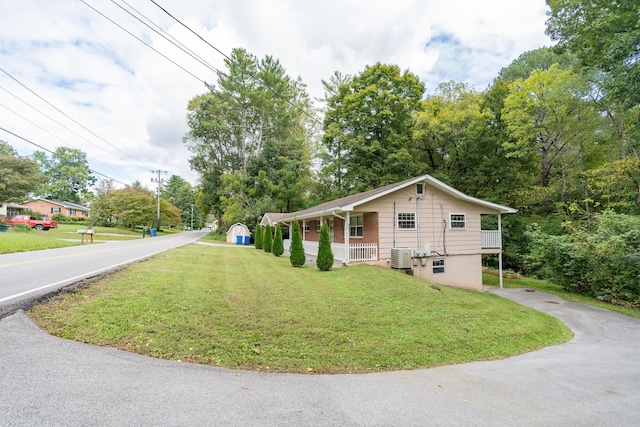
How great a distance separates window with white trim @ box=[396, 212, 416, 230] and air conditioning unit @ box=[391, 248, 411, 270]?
46.4 inches

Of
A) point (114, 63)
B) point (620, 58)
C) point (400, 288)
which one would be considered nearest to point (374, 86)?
point (620, 58)

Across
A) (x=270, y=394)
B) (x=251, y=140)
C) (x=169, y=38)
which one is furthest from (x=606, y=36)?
(x=251, y=140)

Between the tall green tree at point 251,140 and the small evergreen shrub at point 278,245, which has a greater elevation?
the tall green tree at point 251,140

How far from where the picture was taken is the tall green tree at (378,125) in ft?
79.6

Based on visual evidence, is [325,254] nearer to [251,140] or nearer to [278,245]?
[278,245]

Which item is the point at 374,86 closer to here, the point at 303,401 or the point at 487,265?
the point at 487,265

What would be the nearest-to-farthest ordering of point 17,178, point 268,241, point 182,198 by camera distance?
1. point 268,241
2. point 17,178
3. point 182,198

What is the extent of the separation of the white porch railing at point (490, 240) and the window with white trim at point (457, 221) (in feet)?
4.96

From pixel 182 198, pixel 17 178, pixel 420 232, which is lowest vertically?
pixel 420 232

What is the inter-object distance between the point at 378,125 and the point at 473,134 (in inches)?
298

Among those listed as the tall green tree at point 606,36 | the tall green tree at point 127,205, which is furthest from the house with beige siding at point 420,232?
the tall green tree at point 127,205

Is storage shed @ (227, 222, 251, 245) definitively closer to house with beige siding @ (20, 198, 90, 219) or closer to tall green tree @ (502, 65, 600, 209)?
tall green tree @ (502, 65, 600, 209)

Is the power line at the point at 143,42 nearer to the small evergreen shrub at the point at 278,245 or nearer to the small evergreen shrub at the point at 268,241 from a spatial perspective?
the small evergreen shrub at the point at 278,245

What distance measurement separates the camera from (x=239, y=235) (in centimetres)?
2833
